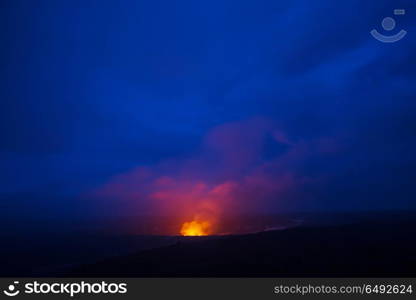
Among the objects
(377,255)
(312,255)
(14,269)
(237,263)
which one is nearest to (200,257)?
(237,263)

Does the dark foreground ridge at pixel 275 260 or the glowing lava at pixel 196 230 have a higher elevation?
the glowing lava at pixel 196 230

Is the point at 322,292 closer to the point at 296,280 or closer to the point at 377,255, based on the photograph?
the point at 296,280

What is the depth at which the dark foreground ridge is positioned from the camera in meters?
15.7

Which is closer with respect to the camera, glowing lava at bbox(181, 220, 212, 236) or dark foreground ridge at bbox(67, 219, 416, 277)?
dark foreground ridge at bbox(67, 219, 416, 277)

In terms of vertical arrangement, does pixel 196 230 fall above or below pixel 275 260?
above

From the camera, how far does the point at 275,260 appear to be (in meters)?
18.7

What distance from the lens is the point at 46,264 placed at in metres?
27.3

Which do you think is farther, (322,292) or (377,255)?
(377,255)

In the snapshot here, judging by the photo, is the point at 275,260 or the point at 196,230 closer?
the point at 275,260

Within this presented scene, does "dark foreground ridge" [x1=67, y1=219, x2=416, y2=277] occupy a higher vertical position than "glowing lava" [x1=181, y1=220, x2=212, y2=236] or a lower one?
lower

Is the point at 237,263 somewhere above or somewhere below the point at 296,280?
above

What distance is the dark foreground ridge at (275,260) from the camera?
51.5ft

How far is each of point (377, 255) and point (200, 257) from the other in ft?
38.6

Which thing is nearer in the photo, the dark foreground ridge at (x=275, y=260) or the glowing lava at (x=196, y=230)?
the dark foreground ridge at (x=275, y=260)
